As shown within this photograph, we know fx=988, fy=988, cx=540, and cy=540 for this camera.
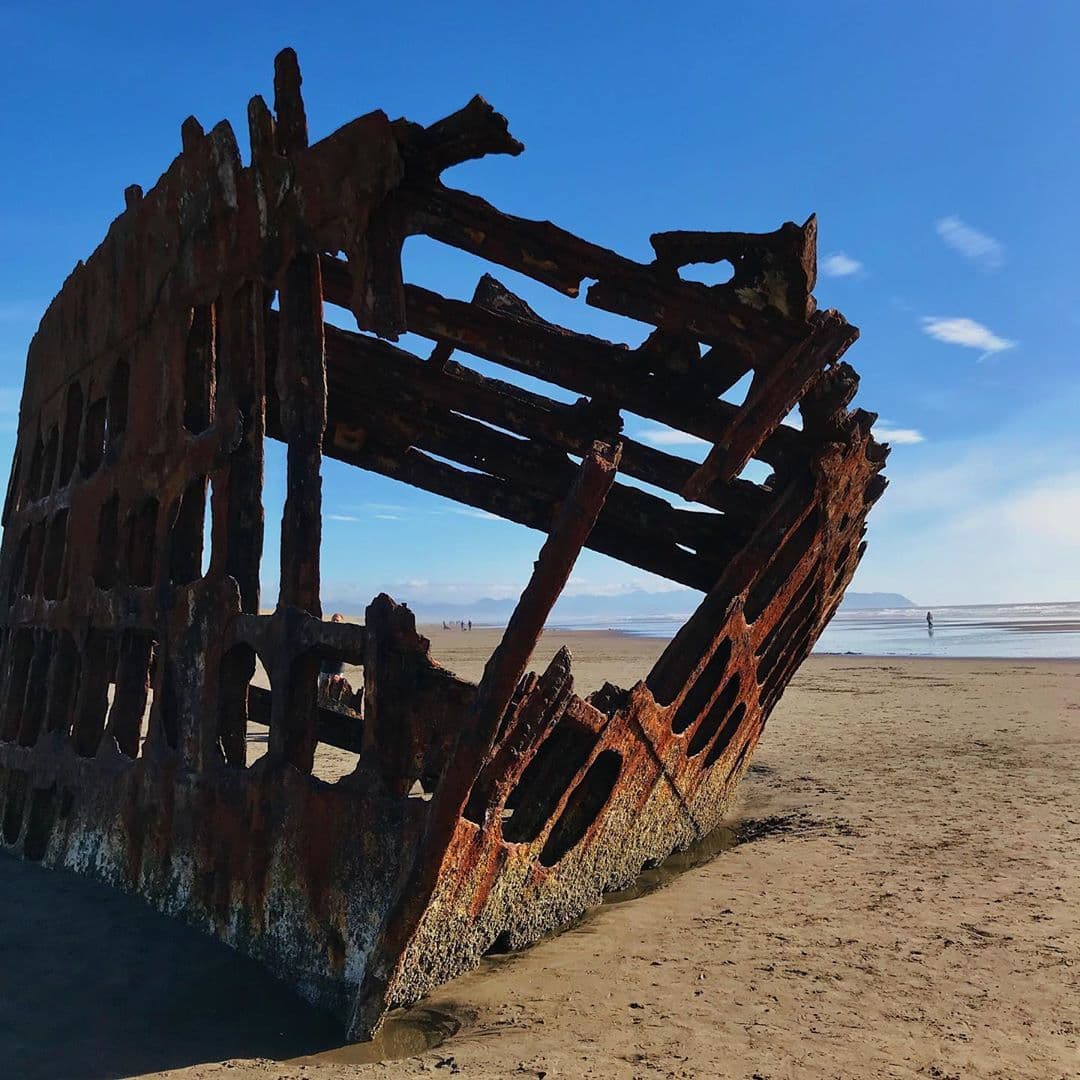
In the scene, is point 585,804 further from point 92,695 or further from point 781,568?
point 92,695

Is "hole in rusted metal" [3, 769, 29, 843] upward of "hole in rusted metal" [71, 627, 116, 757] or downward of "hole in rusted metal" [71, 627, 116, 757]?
downward

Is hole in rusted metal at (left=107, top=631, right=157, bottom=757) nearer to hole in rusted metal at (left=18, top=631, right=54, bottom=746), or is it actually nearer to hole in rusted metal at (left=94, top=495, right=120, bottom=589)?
hole in rusted metal at (left=94, top=495, right=120, bottom=589)

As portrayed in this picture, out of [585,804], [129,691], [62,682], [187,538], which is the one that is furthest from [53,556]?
[585,804]

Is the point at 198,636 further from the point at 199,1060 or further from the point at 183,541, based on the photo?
the point at 199,1060

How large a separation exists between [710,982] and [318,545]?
223cm

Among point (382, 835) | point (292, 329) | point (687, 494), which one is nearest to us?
point (382, 835)

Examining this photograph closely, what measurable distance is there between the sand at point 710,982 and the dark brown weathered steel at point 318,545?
0.19m

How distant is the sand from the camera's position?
3.08m

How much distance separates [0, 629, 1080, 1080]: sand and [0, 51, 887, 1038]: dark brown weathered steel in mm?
193

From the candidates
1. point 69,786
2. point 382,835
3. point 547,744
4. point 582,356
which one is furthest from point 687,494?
point 69,786

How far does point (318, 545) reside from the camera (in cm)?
376

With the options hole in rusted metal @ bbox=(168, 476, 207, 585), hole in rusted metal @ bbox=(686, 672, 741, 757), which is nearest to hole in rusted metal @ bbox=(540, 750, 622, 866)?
hole in rusted metal @ bbox=(686, 672, 741, 757)

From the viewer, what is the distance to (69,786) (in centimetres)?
518

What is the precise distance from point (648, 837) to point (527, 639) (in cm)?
258
